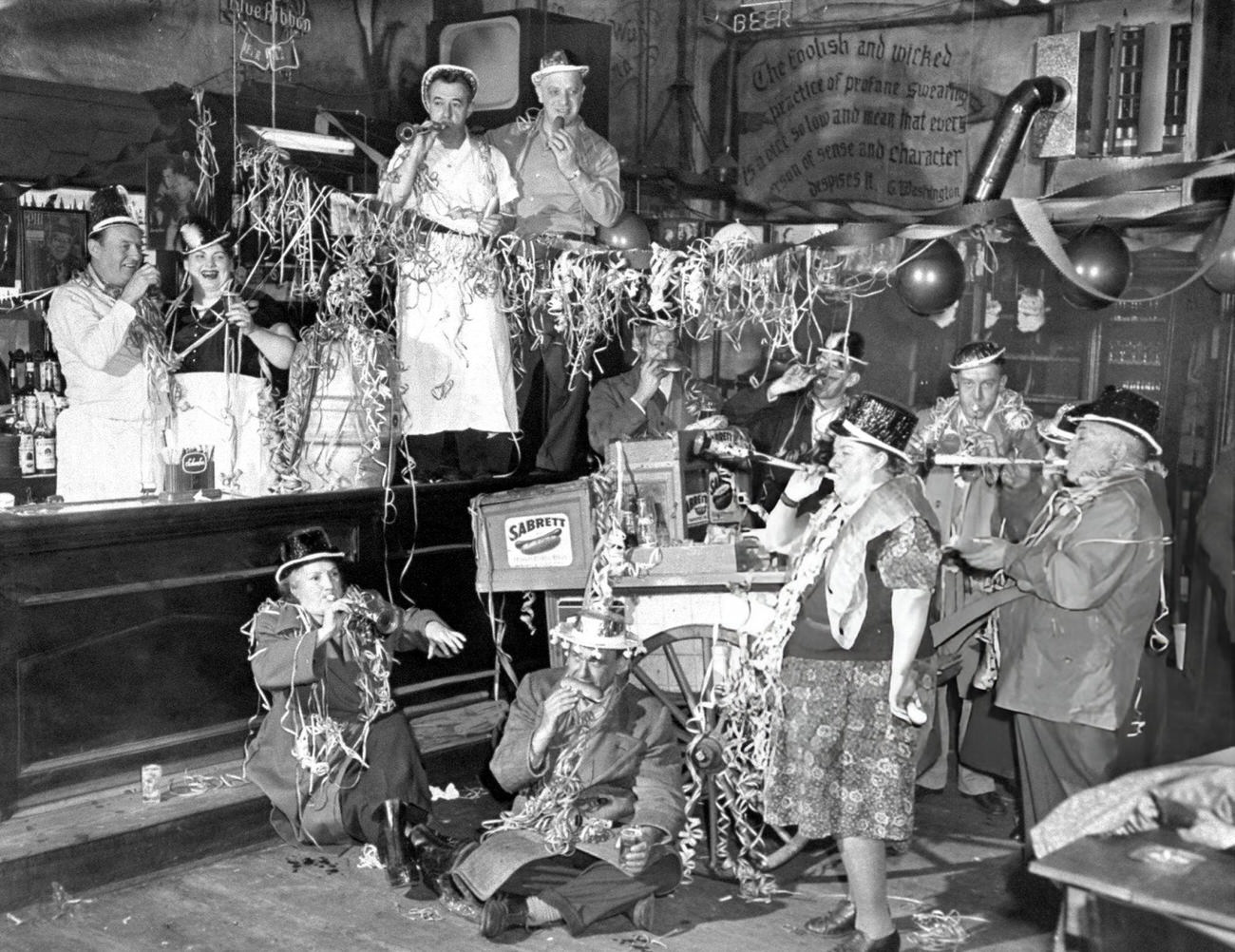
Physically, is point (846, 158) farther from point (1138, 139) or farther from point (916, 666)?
point (916, 666)

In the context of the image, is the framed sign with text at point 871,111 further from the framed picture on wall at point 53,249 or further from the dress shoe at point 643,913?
the dress shoe at point 643,913

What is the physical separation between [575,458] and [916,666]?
314 centimetres

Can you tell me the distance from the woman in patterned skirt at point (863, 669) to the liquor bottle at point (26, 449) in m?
3.52

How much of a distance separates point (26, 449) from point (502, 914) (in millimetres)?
3102

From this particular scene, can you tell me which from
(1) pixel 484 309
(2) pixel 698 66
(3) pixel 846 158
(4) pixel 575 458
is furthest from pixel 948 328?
(1) pixel 484 309

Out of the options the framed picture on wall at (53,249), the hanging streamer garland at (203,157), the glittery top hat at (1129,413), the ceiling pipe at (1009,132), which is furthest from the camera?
the ceiling pipe at (1009,132)

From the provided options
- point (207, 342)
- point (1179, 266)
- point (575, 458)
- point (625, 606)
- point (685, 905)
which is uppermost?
point (1179, 266)

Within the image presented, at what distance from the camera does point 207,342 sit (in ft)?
20.7

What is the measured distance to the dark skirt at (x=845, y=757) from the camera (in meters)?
4.61

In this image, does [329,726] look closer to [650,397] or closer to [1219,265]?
[650,397]

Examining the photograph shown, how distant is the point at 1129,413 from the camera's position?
207 inches

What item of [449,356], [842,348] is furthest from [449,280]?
[842,348]

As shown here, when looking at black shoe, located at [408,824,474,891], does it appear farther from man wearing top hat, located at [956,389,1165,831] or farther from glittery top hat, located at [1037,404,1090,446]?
glittery top hat, located at [1037,404,1090,446]

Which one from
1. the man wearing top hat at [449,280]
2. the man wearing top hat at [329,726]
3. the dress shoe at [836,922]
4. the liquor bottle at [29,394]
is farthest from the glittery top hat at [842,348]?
the liquor bottle at [29,394]
